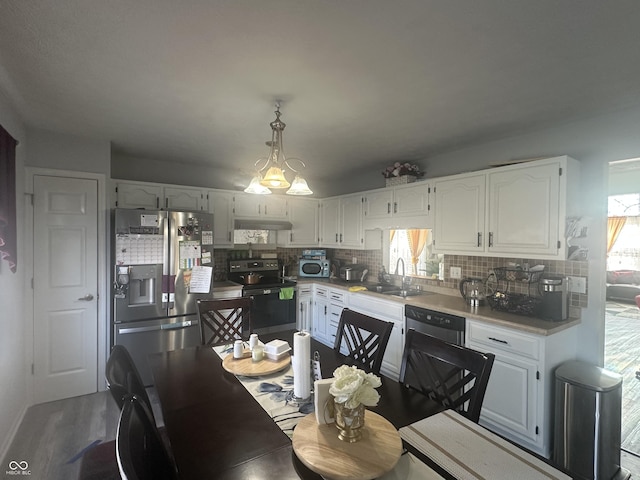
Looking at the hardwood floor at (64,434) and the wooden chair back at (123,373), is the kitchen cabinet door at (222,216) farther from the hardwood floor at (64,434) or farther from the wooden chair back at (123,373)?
the wooden chair back at (123,373)

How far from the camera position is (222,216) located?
385cm

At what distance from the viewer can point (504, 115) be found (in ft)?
7.41

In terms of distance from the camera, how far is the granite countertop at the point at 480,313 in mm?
2118

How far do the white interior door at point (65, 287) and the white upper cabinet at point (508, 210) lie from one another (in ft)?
10.8

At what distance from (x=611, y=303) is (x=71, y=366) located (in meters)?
9.86

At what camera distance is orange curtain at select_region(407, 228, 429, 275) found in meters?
3.60

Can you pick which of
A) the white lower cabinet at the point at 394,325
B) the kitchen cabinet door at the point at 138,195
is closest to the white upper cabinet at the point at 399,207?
the white lower cabinet at the point at 394,325

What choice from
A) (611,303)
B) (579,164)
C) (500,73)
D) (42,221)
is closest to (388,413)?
(500,73)

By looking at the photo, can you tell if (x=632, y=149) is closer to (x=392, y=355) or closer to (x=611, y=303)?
(x=392, y=355)

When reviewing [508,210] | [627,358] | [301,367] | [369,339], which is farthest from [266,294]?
[627,358]

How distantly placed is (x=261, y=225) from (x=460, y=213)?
7.75 ft

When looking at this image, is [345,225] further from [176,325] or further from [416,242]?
[176,325]

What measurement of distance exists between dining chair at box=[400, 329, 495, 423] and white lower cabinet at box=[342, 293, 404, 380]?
4.15 feet

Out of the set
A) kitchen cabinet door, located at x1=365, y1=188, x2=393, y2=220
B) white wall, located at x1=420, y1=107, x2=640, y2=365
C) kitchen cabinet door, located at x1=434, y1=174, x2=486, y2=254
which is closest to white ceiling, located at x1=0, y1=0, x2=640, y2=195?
white wall, located at x1=420, y1=107, x2=640, y2=365
